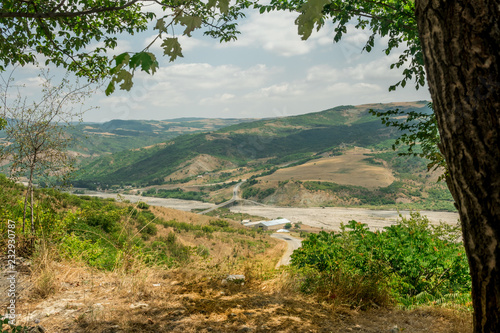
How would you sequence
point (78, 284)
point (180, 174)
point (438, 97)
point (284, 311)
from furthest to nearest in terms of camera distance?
point (180, 174) < point (78, 284) < point (284, 311) < point (438, 97)

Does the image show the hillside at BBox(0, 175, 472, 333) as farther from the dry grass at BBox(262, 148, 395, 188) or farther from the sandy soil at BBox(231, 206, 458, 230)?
the dry grass at BBox(262, 148, 395, 188)

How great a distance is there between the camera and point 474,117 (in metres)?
1.22

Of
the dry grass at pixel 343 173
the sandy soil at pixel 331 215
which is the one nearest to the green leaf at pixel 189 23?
the sandy soil at pixel 331 215

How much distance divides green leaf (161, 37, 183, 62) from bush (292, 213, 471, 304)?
3.14 meters

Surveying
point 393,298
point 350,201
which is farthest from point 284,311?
point 350,201

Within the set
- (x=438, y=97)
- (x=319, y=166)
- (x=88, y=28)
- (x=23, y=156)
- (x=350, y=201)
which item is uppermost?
(x=88, y=28)

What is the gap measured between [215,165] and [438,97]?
168955mm

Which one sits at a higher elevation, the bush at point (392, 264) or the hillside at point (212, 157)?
the bush at point (392, 264)

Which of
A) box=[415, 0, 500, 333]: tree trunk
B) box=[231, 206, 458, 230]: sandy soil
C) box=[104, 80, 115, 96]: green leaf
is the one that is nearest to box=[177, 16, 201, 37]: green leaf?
box=[104, 80, 115, 96]: green leaf

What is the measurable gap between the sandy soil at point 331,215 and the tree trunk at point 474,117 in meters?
65.1

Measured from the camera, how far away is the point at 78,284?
11.7 feet

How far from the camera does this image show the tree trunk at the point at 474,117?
3.93 ft

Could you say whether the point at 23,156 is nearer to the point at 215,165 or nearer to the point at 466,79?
the point at 466,79

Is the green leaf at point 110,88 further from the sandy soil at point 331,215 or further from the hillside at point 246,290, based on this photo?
the sandy soil at point 331,215
